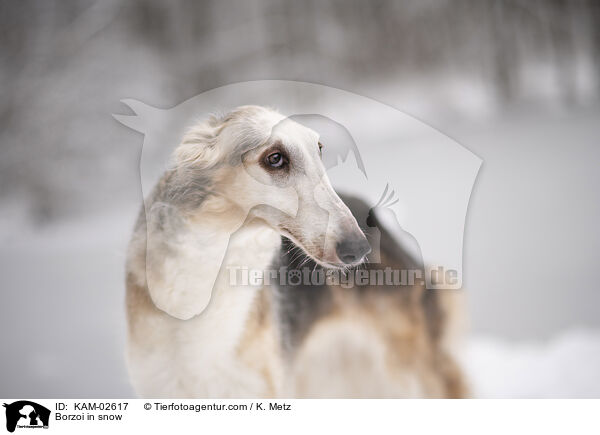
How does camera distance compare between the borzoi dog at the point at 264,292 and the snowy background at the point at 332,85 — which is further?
the snowy background at the point at 332,85

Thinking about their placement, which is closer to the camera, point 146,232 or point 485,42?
point 146,232

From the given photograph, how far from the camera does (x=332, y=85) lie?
6.07 feet

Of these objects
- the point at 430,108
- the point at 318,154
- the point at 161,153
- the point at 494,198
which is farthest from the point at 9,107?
the point at 494,198

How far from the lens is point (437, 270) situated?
1.83 metres

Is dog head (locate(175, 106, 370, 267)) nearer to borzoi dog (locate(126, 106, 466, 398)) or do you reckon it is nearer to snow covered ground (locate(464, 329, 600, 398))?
borzoi dog (locate(126, 106, 466, 398))

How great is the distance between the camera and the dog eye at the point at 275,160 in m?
1.57

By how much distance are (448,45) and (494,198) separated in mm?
600

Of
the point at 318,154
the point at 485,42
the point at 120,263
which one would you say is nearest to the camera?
the point at 318,154
